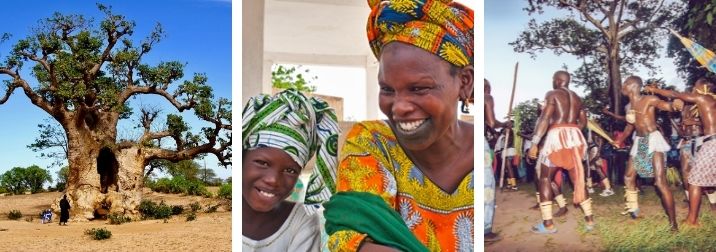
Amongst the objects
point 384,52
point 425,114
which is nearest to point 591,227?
point 425,114

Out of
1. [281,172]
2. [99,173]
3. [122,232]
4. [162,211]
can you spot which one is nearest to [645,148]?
[281,172]

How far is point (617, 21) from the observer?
5.20 m

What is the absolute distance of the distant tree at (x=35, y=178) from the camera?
6.80 meters

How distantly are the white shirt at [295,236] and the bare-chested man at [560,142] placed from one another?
1523 mm

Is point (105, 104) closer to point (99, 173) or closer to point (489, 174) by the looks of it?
point (99, 173)

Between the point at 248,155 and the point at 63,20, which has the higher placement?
the point at 63,20

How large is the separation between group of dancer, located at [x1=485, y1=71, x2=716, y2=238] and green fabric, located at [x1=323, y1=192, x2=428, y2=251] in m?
0.68

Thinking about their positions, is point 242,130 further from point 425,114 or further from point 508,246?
point 508,246

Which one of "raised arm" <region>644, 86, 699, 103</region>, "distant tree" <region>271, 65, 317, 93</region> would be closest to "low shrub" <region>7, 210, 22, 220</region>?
"distant tree" <region>271, 65, 317, 93</region>

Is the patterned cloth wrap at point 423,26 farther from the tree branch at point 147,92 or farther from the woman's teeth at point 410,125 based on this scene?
the tree branch at point 147,92

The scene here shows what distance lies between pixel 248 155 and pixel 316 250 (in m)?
0.80

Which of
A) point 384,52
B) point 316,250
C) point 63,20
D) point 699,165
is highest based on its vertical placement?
point 63,20

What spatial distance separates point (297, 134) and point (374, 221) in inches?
32.3

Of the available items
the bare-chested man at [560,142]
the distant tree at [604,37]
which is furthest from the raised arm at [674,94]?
the bare-chested man at [560,142]
